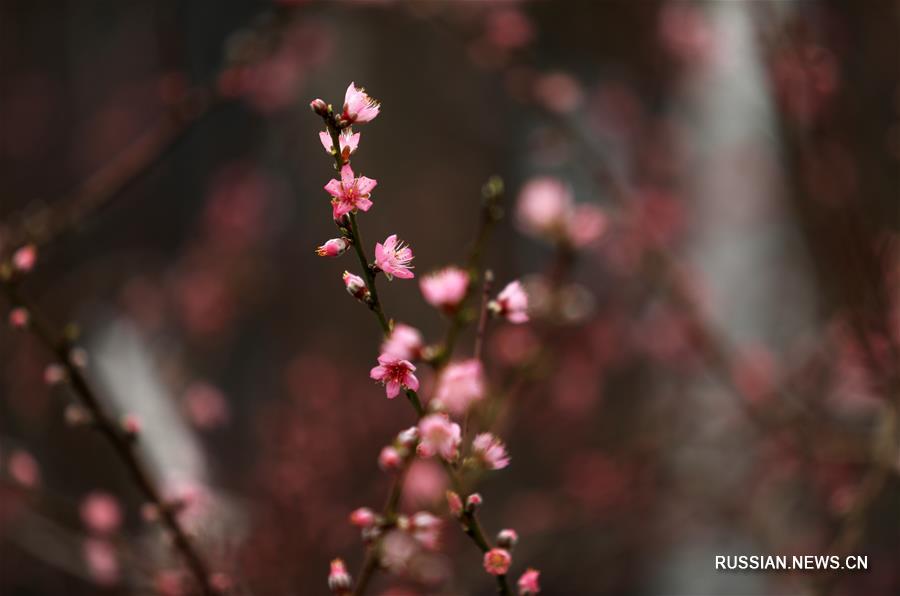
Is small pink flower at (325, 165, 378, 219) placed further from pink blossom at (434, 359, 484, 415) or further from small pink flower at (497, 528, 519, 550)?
small pink flower at (497, 528, 519, 550)

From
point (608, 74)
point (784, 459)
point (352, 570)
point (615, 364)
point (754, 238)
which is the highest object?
point (754, 238)

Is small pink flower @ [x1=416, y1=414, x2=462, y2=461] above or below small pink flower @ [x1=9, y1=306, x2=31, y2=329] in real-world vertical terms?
below

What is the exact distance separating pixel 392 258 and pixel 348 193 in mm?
43

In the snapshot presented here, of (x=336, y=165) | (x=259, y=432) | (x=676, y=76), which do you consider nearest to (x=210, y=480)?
(x=259, y=432)

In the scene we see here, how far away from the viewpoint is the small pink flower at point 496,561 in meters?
0.41

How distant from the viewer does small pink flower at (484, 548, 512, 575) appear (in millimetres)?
414

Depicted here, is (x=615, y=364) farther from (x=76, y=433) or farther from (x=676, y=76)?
(x=76, y=433)

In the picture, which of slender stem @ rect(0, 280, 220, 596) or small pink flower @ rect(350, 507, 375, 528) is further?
slender stem @ rect(0, 280, 220, 596)

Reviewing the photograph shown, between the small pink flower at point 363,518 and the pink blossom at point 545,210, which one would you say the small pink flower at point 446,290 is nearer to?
the small pink flower at point 363,518

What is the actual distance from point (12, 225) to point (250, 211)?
1102 millimetres

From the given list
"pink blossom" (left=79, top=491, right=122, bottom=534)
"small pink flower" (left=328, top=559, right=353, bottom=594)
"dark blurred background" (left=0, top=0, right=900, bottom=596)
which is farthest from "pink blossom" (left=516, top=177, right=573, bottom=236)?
"pink blossom" (left=79, top=491, right=122, bottom=534)

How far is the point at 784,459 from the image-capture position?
4.48 ft

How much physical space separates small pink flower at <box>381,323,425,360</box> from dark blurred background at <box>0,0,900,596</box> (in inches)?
32.2

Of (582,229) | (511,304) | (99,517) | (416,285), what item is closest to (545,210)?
(582,229)
